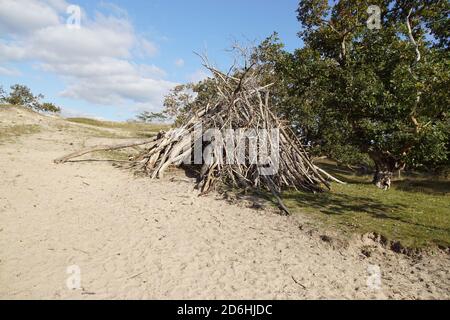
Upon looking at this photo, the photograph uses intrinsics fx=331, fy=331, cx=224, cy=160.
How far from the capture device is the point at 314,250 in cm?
532

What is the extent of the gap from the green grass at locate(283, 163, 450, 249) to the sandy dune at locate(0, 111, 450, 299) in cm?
52

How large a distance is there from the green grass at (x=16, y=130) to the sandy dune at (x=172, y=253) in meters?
5.52

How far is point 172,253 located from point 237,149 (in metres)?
5.05

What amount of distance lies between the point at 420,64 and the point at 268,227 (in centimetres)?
561

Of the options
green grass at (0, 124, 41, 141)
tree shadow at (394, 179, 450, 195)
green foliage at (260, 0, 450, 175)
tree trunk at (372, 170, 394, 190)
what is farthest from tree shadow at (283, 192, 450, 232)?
green grass at (0, 124, 41, 141)

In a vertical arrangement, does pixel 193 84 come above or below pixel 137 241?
above

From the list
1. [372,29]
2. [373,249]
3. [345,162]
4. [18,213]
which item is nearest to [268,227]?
[373,249]

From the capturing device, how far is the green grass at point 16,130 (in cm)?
1261

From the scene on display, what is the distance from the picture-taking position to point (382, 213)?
23.5 ft

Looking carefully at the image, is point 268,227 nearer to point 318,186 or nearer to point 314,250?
point 314,250

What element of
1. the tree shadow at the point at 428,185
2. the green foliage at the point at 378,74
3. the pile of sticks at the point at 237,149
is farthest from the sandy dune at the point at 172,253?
the tree shadow at the point at 428,185

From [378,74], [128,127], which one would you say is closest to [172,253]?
[378,74]

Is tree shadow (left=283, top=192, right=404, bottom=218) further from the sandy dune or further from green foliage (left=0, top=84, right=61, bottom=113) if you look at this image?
green foliage (left=0, top=84, right=61, bottom=113)
